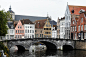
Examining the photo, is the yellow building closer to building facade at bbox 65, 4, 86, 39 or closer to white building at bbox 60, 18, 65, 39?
white building at bbox 60, 18, 65, 39

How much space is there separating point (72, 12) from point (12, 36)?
112 ft

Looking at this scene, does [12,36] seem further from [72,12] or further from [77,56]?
[77,56]

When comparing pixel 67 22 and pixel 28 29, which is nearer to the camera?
pixel 67 22

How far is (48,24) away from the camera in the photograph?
10206cm

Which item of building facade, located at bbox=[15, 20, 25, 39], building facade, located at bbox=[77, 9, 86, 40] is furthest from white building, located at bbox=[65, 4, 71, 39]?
building facade, located at bbox=[15, 20, 25, 39]

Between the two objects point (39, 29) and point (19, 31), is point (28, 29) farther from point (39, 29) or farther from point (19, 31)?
point (39, 29)

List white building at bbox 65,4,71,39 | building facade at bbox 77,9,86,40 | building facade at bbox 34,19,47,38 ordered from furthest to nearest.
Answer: building facade at bbox 34,19,47,38 → white building at bbox 65,4,71,39 → building facade at bbox 77,9,86,40

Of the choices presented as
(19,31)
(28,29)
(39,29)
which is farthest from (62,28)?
(19,31)

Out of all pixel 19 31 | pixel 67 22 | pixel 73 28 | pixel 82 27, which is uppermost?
pixel 67 22

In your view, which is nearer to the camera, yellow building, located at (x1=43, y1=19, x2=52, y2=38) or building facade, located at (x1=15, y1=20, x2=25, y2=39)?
building facade, located at (x1=15, y1=20, x2=25, y2=39)

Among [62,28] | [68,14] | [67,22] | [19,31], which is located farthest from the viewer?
[19,31]

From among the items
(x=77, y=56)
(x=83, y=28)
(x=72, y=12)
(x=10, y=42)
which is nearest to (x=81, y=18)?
(x=83, y=28)

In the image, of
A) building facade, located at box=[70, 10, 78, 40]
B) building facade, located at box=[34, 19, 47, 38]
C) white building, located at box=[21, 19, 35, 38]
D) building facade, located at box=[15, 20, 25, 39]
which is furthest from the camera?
building facade, located at box=[34, 19, 47, 38]

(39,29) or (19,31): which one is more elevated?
(39,29)
